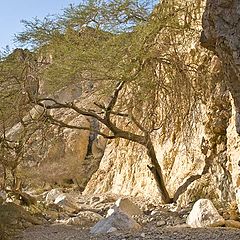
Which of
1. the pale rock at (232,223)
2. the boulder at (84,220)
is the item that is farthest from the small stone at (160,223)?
the boulder at (84,220)

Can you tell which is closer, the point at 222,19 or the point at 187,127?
the point at 222,19

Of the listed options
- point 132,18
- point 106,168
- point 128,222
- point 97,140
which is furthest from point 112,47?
point 97,140

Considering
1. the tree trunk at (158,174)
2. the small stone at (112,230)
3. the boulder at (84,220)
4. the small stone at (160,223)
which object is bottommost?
the boulder at (84,220)

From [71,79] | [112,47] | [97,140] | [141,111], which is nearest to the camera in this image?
[112,47]

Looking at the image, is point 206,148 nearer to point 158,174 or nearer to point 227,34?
point 158,174

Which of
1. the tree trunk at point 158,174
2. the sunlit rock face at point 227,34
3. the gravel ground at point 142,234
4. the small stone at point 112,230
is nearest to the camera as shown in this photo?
the sunlit rock face at point 227,34

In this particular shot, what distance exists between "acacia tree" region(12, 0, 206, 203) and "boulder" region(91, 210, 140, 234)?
281 centimetres

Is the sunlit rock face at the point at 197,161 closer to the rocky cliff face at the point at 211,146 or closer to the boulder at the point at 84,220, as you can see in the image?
the rocky cliff face at the point at 211,146

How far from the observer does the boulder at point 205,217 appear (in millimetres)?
7277

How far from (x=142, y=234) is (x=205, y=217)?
1015mm

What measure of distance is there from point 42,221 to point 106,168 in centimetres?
814

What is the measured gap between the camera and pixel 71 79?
10445 mm

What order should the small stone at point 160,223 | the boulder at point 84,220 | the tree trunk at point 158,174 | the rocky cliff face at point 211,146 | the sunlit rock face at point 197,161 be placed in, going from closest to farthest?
the rocky cliff face at point 211,146, the small stone at point 160,223, the boulder at point 84,220, the sunlit rock face at point 197,161, the tree trunk at point 158,174

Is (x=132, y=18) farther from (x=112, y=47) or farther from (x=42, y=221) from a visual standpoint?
(x=42, y=221)
